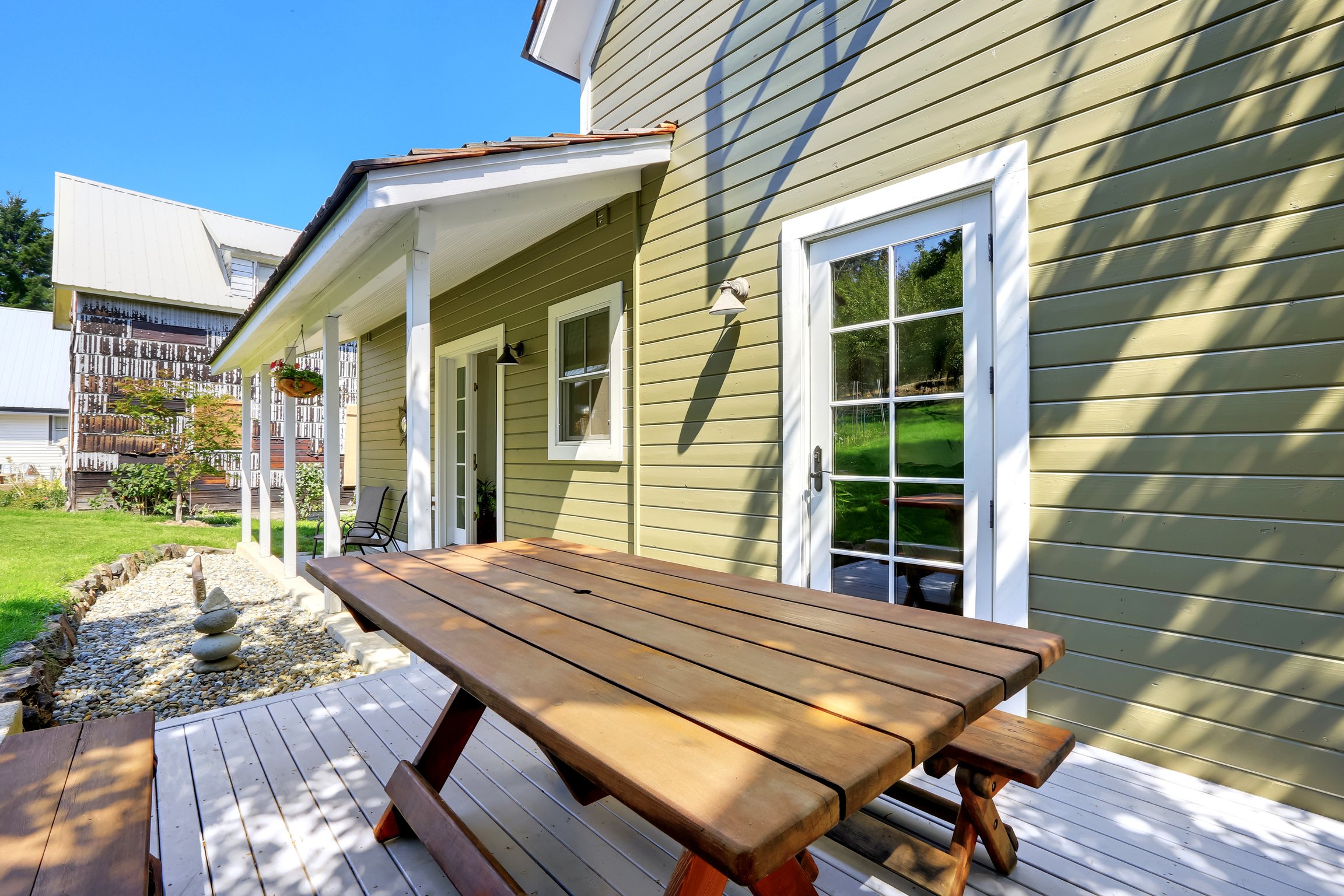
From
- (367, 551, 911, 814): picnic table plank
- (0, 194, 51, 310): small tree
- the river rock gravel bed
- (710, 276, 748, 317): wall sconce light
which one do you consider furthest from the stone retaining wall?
(0, 194, 51, 310): small tree

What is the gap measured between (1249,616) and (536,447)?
4216 mm

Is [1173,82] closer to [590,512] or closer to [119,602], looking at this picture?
[590,512]

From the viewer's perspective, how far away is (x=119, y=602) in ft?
17.2

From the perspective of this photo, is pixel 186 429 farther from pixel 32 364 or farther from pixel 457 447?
pixel 32 364

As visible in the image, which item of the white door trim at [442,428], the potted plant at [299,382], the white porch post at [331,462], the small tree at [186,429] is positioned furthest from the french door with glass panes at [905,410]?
the small tree at [186,429]

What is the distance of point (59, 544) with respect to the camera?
6605mm

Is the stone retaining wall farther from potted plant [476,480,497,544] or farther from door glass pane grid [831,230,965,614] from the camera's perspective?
door glass pane grid [831,230,965,614]

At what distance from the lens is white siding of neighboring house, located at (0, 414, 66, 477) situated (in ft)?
52.1

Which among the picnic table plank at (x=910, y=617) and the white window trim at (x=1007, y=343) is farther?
the white window trim at (x=1007, y=343)

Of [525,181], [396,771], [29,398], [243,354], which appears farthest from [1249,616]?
[29,398]

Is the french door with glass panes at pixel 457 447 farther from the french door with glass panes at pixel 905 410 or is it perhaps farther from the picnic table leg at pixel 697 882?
the picnic table leg at pixel 697 882

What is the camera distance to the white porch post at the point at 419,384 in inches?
119

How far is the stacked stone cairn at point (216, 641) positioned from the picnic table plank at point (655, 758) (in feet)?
10.7

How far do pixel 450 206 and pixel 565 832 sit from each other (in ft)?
9.38
